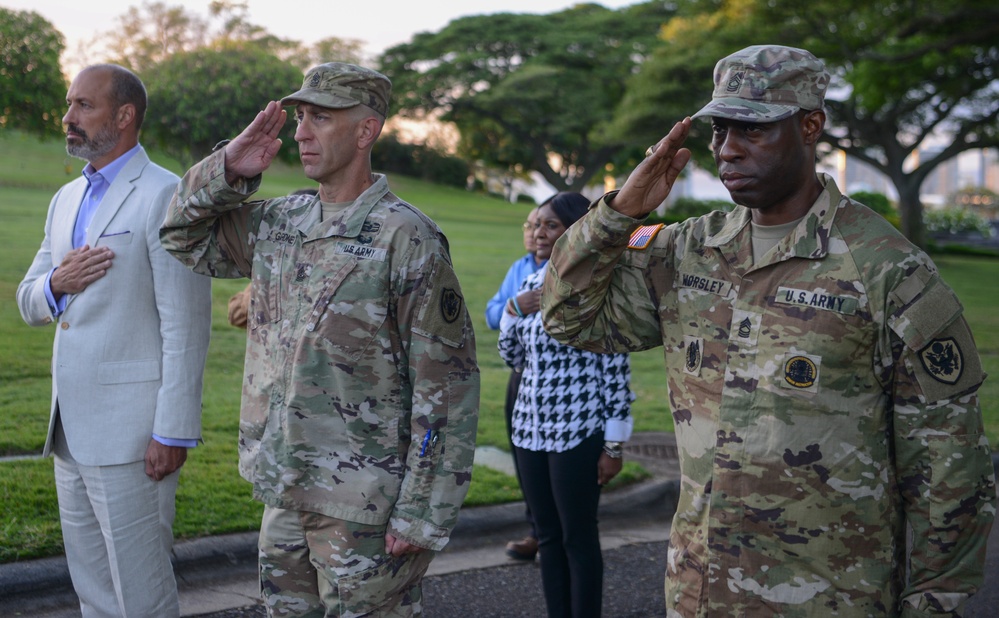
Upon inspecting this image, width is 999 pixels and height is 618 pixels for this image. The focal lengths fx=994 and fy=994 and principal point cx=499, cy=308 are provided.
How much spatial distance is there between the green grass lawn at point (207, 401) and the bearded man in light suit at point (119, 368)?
4.32 ft

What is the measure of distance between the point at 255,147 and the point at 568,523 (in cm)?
203

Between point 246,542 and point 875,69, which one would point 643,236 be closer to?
point 246,542

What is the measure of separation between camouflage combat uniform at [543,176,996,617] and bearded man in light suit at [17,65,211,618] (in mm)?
1631

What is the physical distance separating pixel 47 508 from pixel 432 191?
3904 cm

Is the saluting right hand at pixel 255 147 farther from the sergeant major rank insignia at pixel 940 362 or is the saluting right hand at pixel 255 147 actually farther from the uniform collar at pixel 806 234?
the sergeant major rank insignia at pixel 940 362

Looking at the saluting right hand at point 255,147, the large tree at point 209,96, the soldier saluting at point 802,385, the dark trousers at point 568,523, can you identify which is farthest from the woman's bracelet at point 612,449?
the large tree at point 209,96

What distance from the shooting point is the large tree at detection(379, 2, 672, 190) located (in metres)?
42.9

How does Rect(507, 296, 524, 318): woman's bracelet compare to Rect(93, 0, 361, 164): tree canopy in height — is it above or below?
below

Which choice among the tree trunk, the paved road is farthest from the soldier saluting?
the tree trunk

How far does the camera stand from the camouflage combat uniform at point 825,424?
236 cm

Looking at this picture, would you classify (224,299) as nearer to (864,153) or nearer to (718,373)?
(718,373)

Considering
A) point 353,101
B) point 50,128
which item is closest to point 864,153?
point 50,128

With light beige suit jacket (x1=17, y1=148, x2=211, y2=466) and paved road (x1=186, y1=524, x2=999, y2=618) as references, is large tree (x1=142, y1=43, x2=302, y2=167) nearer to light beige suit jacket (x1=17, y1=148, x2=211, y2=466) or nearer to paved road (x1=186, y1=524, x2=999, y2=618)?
paved road (x1=186, y1=524, x2=999, y2=618)

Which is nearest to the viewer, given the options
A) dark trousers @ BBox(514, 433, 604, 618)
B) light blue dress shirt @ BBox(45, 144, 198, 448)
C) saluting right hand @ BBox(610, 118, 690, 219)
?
saluting right hand @ BBox(610, 118, 690, 219)
